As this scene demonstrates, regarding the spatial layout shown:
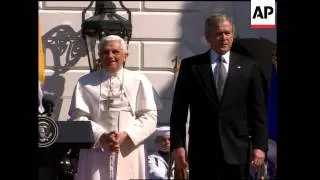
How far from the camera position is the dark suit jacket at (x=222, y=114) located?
20.2 feet

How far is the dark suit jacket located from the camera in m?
6.15

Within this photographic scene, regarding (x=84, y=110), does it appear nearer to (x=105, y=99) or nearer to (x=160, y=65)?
(x=105, y=99)

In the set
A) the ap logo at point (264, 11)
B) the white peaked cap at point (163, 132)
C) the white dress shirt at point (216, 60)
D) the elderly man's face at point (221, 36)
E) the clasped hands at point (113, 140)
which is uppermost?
the ap logo at point (264, 11)

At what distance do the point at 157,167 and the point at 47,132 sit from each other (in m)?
3.37

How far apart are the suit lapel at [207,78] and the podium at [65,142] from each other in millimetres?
781

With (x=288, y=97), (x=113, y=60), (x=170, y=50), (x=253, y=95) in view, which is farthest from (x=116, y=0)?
(x=288, y=97)

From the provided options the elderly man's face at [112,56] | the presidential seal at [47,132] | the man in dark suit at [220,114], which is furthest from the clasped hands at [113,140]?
the presidential seal at [47,132]

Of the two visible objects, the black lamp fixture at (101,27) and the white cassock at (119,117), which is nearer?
the white cassock at (119,117)

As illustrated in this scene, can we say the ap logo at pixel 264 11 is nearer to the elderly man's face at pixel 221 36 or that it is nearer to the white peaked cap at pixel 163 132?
the elderly man's face at pixel 221 36

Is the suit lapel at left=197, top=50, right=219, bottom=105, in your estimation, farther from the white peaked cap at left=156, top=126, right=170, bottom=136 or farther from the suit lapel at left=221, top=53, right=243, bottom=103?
the white peaked cap at left=156, top=126, right=170, bottom=136

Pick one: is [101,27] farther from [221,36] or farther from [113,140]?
[221,36]

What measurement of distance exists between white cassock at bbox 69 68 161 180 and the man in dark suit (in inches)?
25.1

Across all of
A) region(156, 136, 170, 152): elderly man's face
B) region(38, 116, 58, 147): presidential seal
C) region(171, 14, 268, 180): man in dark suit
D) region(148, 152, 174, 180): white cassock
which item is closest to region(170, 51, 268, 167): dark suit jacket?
region(171, 14, 268, 180): man in dark suit
